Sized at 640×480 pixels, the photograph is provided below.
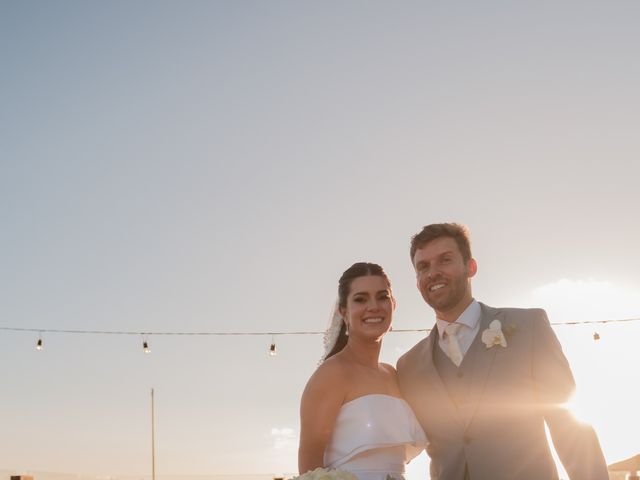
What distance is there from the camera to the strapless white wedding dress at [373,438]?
500 cm

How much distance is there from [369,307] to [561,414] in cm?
152

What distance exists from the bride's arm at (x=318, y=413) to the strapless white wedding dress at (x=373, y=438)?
0.11 m

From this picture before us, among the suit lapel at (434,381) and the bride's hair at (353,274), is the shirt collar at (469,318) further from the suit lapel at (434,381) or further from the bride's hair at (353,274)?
the bride's hair at (353,274)

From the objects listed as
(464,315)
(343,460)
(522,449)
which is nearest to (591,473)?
(522,449)

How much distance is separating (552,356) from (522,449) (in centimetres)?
62

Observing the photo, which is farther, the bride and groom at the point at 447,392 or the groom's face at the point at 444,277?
the groom's face at the point at 444,277

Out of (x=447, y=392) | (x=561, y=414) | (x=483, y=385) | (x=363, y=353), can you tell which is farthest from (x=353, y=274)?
(x=561, y=414)

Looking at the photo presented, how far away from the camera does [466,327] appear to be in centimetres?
494

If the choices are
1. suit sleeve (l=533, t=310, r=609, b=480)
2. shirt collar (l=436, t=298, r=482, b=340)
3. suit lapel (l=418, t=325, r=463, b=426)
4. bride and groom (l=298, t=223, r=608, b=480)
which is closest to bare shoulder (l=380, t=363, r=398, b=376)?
bride and groom (l=298, t=223, r=608, b=480)

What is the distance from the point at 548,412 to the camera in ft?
15.1

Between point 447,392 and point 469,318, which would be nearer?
point 447,392

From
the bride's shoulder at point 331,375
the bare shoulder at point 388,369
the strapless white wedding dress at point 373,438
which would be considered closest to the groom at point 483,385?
the strapless white wedding dress at point 373,438

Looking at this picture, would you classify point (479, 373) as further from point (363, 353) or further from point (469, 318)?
point (363, 353)

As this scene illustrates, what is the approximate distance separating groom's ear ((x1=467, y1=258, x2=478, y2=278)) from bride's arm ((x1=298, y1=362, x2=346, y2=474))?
1.17 metres
